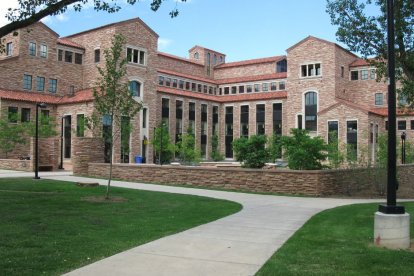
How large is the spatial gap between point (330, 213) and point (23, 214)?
27.5 feet

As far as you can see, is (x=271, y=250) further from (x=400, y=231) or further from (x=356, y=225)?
(x=356, y=225)

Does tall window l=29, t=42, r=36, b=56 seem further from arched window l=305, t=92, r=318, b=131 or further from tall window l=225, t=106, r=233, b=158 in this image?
arched window l=305, t=92, r=318, b=131

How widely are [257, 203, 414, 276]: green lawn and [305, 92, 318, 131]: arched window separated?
48.8 meters

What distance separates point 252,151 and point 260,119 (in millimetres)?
40924

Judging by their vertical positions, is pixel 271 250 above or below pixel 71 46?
below

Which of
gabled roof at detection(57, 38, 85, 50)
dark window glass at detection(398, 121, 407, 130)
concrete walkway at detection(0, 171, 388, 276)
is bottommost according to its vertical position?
concrete walkway at detection(0, 171, 388, 276)

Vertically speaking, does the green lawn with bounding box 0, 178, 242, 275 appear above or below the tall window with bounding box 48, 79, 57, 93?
below

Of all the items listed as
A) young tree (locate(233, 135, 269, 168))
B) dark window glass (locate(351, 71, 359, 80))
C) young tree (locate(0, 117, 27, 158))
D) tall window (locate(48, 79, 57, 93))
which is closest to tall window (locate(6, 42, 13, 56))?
tall window (locate(48, 79, 57, 93))

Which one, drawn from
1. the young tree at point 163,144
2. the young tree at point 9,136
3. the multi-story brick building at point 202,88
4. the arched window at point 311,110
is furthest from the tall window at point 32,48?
the arched window at point 311,110

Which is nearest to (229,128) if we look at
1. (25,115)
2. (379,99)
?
(379,99)

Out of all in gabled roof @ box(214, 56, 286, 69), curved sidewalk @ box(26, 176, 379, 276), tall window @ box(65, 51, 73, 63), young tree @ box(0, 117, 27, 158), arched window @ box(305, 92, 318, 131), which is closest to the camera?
curved sidewalk @ box(26, 176, 379, 276)

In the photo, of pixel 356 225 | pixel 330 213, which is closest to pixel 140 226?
pixel 356 225

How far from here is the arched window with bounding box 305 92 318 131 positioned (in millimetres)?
57844

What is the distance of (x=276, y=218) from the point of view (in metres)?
11.8
